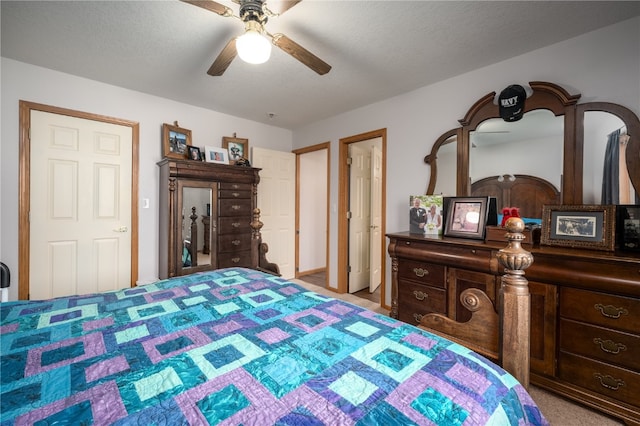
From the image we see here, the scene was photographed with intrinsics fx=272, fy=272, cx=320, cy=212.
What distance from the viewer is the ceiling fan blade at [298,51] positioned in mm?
1635

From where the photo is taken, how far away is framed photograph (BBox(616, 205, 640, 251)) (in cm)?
167

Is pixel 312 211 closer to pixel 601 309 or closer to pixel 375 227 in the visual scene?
pixel 375 227

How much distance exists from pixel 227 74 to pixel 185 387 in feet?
8.55

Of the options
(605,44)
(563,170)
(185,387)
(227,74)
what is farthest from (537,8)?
(185,387)

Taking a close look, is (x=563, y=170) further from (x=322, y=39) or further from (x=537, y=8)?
(x=322, y=39)

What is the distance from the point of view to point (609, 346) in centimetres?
152

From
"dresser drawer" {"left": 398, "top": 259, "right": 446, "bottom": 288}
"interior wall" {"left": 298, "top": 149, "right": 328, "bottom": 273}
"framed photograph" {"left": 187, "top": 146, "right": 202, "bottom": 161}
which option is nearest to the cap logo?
"dresser drawer" {"left": 398, "top": 259, "right": 446, "bottom": 288}

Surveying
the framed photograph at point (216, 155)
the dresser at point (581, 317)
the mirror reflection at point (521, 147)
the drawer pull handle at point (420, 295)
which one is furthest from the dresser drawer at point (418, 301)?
the framed photograph at point (216, 155)

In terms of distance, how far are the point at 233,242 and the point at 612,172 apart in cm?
344

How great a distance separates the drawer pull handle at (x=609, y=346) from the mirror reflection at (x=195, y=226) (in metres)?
3.29

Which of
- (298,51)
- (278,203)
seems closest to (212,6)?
(298,51)

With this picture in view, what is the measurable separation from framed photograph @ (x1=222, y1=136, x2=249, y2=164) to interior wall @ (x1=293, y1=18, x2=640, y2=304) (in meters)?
0.99

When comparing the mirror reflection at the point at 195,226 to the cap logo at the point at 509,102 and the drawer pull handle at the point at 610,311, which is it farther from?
the drawer pull handle at the point at 610,311

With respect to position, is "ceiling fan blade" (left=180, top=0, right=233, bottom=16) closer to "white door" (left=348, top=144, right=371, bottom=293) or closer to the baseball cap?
the baseball cap
